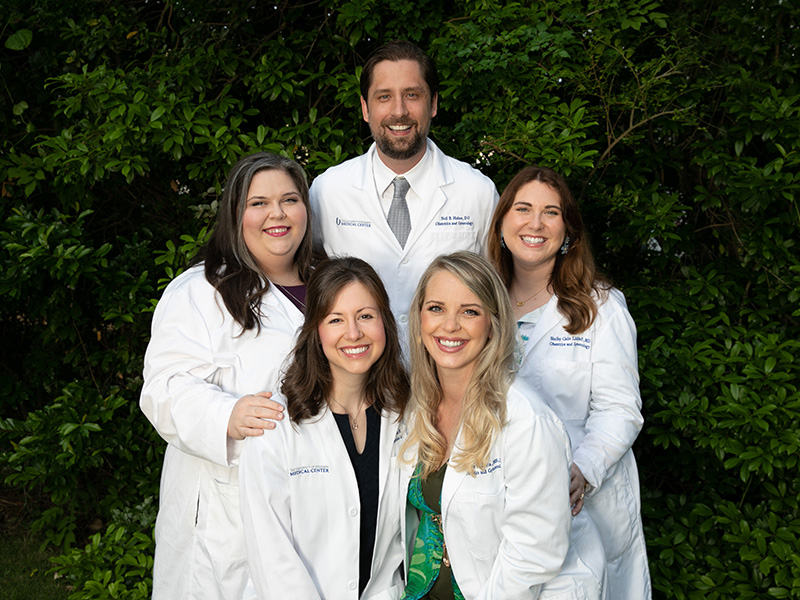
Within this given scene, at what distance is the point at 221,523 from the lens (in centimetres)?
254

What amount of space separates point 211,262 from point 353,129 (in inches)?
65.8

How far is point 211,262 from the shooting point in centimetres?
271

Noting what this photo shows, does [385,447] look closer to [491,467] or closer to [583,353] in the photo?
[491,467]

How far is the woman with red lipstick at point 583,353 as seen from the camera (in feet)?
8.59

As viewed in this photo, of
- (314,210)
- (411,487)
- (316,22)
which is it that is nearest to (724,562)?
(411,487)

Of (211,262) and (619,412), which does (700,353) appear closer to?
(619,412)

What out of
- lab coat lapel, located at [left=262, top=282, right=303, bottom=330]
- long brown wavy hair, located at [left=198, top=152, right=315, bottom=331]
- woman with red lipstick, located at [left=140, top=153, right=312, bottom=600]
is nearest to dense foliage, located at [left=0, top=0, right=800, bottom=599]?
long brown wavy hair, located at [left=198, top=152, right=315, bottom=331]

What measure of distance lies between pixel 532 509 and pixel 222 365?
107 centimetres

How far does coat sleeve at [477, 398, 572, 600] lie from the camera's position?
2.17 metres

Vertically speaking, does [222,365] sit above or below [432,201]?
below

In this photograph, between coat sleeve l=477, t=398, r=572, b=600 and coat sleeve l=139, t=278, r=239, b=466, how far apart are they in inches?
33.8

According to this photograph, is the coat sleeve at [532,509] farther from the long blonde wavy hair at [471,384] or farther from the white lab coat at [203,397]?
the white lab coat at [203,397]

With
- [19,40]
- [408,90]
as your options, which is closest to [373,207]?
[408,90]

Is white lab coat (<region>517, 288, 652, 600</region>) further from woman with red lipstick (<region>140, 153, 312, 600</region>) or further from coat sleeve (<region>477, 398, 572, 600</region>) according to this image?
woman with red lipstick (<region>140, 153, 312, 600</region>)
